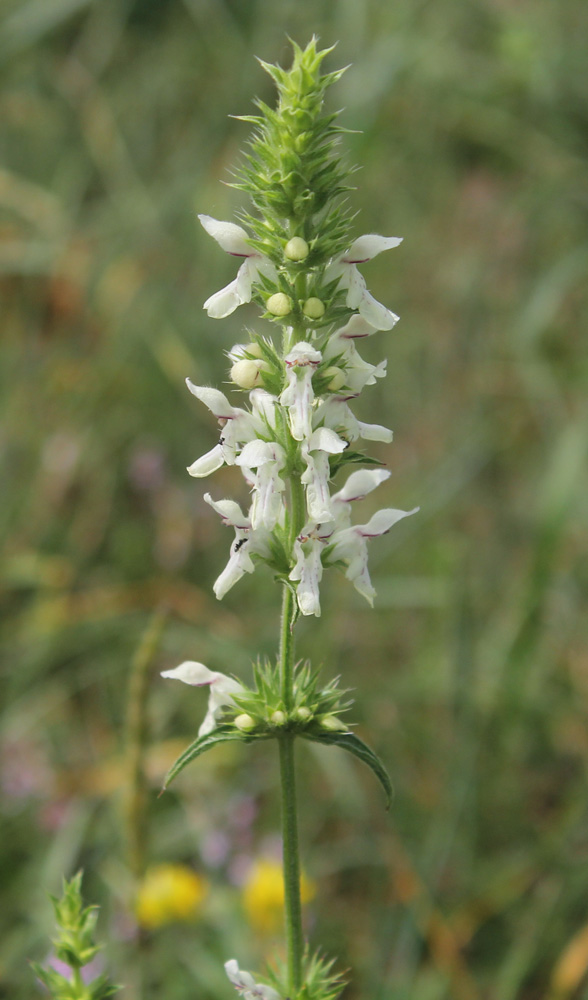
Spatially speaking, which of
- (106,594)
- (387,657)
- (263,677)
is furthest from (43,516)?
(263,677)

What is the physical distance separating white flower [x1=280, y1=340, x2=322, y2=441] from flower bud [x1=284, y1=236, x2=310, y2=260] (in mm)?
114

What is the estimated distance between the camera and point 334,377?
1.32m

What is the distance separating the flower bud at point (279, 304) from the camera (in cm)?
126

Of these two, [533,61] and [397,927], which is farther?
[533,61]

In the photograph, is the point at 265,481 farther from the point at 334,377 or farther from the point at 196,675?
the point at 196,675

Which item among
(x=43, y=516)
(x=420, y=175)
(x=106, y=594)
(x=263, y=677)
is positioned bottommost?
(x=263, y=677)

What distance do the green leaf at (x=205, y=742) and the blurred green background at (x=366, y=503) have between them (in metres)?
0.48

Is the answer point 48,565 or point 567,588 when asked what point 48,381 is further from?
point 567,588

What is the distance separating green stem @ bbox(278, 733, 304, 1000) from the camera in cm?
122

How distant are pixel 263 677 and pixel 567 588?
103 inches

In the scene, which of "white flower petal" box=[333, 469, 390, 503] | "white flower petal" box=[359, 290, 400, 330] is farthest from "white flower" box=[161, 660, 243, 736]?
"white flower petal" box=[359, 290, 400, 330]

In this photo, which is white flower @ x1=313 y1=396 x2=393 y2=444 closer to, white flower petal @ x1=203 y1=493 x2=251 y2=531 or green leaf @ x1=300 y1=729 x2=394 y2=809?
white flower petal @ x1=203 y1=493 x2=251 y2=531

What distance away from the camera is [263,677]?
1406 millimetres

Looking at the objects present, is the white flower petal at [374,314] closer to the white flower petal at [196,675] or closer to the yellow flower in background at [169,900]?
the white flower petal at [196,675]
